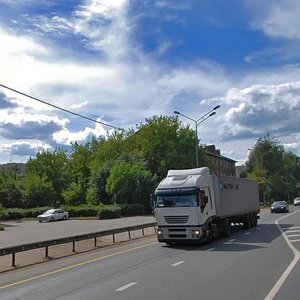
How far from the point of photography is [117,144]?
80625 millimetres

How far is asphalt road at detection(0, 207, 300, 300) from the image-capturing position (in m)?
9.77

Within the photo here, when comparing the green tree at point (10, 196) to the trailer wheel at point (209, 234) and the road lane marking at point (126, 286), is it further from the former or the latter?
the road lane marking at point (126, 286)

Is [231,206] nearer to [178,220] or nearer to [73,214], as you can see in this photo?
[178,220]

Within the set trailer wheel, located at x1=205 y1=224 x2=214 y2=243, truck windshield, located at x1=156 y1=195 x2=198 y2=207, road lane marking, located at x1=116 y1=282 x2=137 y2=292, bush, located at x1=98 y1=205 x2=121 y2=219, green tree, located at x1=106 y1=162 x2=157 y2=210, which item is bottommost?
road lane marking, located at x1=116 y1=282 x2=137 y2=292

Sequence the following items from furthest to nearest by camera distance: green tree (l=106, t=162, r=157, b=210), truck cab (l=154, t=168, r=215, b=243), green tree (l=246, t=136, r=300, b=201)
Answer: green tree (l=246, t=136, r=300, b=201) < green tree (l=106, t=162, r=157, b=210) < truck cab (l=154, t=168, r=215, b=243)

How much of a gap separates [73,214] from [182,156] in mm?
17462

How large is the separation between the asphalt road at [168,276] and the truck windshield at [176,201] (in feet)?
8.77

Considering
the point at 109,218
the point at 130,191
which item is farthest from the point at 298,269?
the point at 130,191

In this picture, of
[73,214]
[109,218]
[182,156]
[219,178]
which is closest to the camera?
[219,178]

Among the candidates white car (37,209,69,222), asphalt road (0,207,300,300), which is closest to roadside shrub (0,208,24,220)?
white car (37,209,69,222)

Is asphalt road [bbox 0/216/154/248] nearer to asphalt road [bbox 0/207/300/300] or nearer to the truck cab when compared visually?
the truck cab

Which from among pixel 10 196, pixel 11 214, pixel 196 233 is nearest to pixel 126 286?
pixel 196 233

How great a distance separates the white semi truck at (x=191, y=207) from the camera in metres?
20.4

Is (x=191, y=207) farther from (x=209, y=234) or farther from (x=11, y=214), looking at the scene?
(x=11, y=214)
